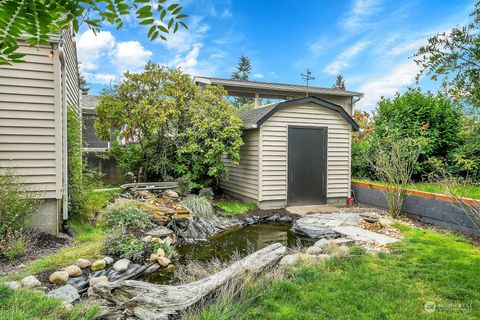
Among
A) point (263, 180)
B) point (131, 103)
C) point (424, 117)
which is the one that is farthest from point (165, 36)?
point (424, 117)

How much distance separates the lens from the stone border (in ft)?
17.4

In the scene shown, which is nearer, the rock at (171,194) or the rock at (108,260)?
the rock at (108,260)

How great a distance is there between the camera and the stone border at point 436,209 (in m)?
5.30

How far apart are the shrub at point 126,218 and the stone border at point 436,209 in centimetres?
531

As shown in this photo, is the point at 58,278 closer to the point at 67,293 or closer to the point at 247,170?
the point at 67,293

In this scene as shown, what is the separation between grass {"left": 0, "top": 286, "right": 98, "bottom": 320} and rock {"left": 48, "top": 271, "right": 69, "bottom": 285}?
30.8 inches

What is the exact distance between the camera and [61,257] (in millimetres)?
3812

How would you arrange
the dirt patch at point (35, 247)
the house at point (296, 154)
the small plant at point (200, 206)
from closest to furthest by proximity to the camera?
the dirt patch at point (35, 247) < the small plant at point (200, 206) < the house at point (296, 154)

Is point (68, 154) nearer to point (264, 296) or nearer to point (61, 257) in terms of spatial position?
point (61, 257)

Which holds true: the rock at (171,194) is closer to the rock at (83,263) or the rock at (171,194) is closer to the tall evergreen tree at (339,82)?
the rock at (83,263)

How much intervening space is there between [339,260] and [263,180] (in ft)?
12.7

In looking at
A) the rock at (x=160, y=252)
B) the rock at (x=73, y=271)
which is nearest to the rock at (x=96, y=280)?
the rock at (x=73, y=271)

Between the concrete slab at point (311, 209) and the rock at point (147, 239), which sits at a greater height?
the rock at point (147, 239)

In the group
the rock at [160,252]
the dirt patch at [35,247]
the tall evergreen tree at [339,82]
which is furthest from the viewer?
the tall evergreen tree at [339,82]
